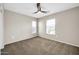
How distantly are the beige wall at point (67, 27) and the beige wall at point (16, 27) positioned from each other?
0.28 metres

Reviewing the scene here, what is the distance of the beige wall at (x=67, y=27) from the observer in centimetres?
196

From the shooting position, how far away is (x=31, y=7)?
2031 mm

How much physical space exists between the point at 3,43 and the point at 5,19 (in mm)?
490

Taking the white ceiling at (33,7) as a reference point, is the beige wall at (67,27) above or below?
below

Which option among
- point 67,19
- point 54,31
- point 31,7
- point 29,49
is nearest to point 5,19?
point 31,7

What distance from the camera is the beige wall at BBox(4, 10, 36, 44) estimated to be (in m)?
1.98

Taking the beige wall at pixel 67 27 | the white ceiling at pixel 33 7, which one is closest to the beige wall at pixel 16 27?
the white ceiling at pixel 33 7

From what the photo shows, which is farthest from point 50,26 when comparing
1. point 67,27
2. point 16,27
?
point 16,27

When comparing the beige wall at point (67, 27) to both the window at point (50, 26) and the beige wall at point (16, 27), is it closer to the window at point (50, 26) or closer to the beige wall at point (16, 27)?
A: the window at point (50, 26)

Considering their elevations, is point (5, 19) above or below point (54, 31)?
above

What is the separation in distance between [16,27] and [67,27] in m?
1.06
